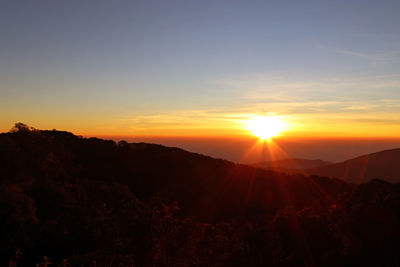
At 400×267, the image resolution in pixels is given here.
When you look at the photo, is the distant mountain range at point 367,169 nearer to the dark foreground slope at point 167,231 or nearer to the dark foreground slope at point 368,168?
the dark foreground slope at point 368,168

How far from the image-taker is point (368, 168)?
10719 cm

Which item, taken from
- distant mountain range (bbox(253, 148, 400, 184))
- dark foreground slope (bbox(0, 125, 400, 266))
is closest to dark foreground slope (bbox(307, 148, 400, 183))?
distant mountain range (bbox(253, 148, 400, 184))

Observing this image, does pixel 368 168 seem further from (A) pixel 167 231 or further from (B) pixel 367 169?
(A) pixel 167 231

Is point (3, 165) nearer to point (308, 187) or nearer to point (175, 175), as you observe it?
point (175, 175)

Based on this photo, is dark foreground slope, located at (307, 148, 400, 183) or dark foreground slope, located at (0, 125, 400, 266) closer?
dark foreground slope, located at (0, 125, 400, 266)

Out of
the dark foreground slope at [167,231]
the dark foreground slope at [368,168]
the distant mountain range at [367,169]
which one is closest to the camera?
the dark foreground slope at [167,231]

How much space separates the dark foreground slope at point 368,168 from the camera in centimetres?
9503

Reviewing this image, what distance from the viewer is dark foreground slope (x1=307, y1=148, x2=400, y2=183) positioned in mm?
95031

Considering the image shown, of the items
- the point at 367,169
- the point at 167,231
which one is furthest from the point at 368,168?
the point at 167,231

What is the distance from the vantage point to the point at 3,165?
35.6 m

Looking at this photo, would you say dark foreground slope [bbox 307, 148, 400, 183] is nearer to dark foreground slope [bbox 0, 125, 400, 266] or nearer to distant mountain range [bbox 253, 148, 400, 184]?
distant mountain range [bbox 253, 148, 400, 184]

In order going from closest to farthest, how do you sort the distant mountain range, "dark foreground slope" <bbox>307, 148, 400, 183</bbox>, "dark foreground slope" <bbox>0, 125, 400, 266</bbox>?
"dark foreground slope" <bbox>0, 125, 400, 266</bbox>
"dark foreground slope" <bbox>307, 148, 400, 183</bbox>
the distant mountain range

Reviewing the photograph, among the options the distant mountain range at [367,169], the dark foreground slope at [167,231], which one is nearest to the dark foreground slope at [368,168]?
the distant mountain range at [367,169]

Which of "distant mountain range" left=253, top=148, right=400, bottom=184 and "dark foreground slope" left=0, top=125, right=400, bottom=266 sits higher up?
"dark foreground slope" left=0, top=125, right=400, bottom=266
